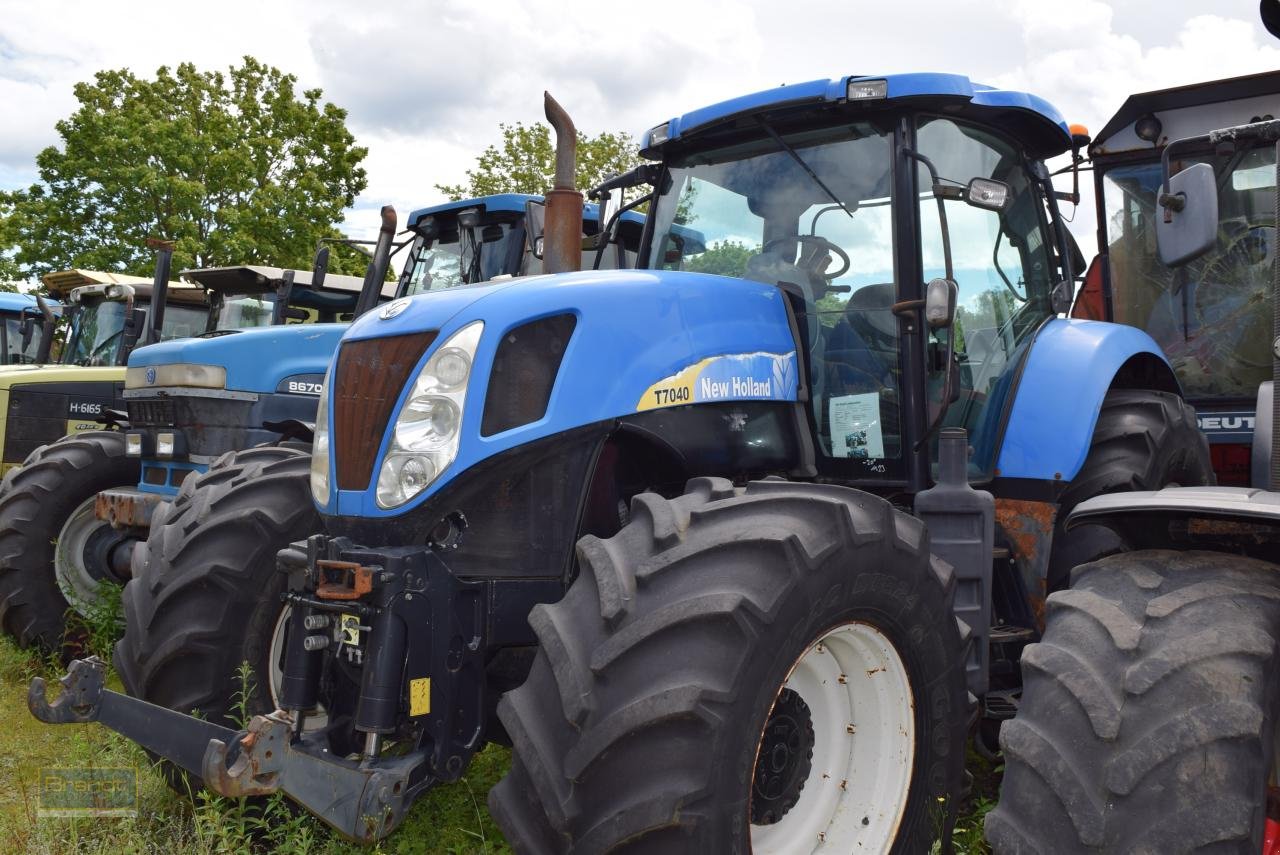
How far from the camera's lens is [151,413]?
6473 millimetres

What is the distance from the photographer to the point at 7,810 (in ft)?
12.4

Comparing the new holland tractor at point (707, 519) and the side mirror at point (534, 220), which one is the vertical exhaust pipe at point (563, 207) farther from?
the side mirror at point (534, 220)

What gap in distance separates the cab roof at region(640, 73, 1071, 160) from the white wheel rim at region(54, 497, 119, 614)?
4.31m

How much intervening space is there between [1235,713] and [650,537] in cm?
125

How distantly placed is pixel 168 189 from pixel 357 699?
2106 centimetres

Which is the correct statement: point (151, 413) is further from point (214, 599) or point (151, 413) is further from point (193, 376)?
point (214, 599)

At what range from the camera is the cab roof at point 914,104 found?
362 centimetres

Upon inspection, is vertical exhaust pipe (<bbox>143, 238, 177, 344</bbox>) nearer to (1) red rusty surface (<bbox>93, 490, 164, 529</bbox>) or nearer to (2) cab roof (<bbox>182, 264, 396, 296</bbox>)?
(2) cab roof (<bbox>182, 264, 396, 296</bbox>)

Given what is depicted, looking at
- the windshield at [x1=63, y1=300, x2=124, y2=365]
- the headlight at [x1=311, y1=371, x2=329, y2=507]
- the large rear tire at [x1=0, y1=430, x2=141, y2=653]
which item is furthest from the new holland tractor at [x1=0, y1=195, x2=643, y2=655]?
the windshield at [x1=63, y1=300, x2=124, y2=365]

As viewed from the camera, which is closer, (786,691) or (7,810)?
(786,691)

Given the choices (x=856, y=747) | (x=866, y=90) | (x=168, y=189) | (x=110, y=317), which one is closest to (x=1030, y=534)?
(x=856, y=747)

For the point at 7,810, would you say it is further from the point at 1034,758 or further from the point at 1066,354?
the point at 1066,354

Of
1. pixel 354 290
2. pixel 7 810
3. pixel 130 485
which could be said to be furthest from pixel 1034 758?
pixel 354 290

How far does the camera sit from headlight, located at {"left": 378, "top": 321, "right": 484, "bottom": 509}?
2693 millimetres
